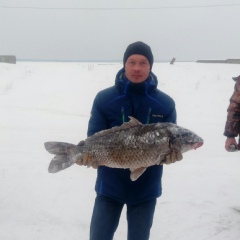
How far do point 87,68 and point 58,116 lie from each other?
11428 mm

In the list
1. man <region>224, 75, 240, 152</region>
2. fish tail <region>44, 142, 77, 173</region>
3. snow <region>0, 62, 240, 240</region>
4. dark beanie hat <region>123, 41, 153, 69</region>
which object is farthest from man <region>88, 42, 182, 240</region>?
man <region>224, 75, 240, 152</region>

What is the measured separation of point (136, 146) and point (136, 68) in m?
0.62

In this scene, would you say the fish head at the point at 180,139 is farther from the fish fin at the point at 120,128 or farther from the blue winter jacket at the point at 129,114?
the fish fin at the point at 120,128

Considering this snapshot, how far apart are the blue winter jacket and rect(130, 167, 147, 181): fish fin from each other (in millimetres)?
149

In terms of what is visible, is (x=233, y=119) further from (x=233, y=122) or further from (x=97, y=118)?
(x=97, y=118)

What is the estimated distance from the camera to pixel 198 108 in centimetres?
1457

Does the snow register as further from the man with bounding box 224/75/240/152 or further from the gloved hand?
the gloved hand

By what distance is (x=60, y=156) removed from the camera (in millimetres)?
3176

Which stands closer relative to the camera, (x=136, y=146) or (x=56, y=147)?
(x=136, y=146)

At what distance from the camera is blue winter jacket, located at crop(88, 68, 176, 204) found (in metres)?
3.01

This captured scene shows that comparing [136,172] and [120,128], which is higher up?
[120,128]

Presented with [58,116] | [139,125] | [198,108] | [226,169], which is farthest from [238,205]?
[198,108]

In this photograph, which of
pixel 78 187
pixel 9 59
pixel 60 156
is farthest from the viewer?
pixel 9 59

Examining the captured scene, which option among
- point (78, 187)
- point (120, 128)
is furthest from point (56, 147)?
point (78, 187)
